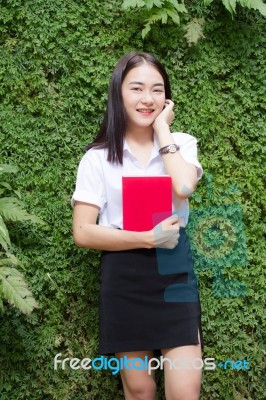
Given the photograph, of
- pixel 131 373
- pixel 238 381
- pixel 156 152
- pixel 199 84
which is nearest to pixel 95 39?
pixel 199 84

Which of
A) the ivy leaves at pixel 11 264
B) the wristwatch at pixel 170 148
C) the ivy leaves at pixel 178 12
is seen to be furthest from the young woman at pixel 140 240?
the ivy leaves at pixel 178 12

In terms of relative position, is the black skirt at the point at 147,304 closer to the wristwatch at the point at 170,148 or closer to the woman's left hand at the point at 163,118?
the wristwatch at the point at 170,148

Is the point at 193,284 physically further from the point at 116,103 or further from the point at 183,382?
the point at 116,103

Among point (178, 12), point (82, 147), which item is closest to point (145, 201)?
point (82, 147)

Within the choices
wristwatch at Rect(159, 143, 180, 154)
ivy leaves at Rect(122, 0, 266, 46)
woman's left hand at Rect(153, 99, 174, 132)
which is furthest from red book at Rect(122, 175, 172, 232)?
ivy leaves at Rect(122, 0, 266, 46)

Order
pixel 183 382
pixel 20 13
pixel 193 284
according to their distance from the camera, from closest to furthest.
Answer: pixel 183 382
pixel 193 284
pixel 20 13

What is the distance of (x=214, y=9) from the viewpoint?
322 cm

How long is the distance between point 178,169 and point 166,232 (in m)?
0.28

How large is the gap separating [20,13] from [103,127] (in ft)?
2.90

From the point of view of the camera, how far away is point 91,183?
2564mm

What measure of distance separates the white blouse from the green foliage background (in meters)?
0.52

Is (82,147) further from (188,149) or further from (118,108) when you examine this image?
(188,149)

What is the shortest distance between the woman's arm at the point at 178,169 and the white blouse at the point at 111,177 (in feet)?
0.26

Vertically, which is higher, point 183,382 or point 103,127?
point 103,127
